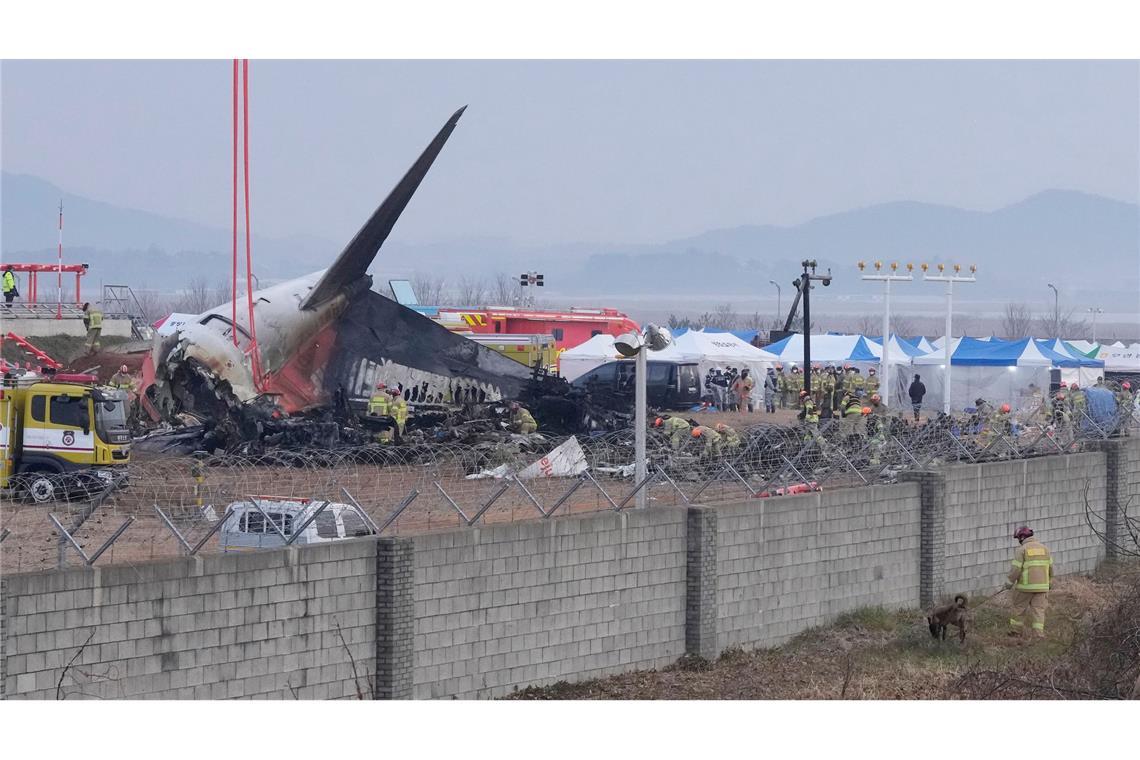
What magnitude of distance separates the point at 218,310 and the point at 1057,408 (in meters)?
18.5

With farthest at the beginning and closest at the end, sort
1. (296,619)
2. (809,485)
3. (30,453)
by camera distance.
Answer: (30,453)
(809,485)
(296,619)

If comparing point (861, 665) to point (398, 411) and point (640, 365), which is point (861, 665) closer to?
point (640, 365)

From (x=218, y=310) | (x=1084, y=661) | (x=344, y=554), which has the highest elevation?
(x=218, y=310)

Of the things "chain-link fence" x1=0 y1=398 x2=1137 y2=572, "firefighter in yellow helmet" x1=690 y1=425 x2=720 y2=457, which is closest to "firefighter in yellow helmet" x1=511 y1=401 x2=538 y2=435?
Answer: "chain-link fence" x1=0 y1=398 x2=1137 y2=572

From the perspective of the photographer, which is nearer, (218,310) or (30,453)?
(30,453)

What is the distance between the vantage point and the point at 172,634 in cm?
1288

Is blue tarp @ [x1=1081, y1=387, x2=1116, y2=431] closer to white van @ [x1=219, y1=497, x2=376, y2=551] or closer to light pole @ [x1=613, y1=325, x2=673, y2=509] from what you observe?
light pole @ [x1=613, y1=325, x2=673, y2=509]

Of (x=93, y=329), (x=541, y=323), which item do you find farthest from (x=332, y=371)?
(x=541, y=323)

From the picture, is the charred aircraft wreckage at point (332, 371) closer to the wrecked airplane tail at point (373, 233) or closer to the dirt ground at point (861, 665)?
the wrecked airplane tail at point (373, 233)

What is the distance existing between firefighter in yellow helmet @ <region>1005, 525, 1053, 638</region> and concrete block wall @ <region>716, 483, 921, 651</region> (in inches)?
64.2

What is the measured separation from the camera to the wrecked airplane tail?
114ft

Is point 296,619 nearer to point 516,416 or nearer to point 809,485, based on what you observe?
point 809,485

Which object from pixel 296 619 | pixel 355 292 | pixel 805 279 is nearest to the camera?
pixel 296 619

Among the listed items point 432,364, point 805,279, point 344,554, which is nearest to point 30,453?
point 344,554
